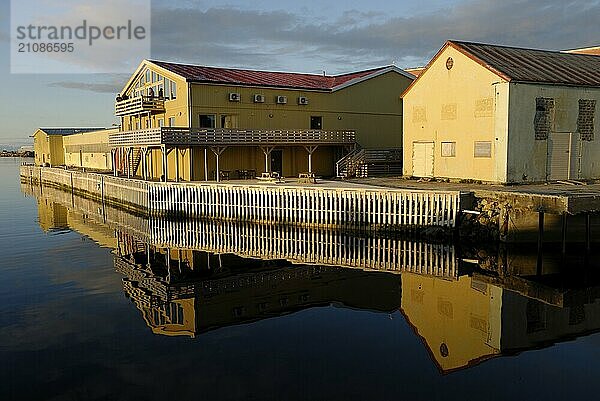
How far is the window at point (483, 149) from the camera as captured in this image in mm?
28622

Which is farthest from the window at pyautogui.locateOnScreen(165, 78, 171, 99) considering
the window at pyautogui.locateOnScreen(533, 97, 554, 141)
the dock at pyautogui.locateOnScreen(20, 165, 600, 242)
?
the window at pyautogui.locateOnScreen(533, 97, 554, 141)

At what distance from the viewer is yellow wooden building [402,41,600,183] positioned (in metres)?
27.8

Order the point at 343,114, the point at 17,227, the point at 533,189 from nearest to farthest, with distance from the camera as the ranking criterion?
1. the point at 533,189
2. the point at 17,227
3. the point at 343,114

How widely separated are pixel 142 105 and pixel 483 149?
74.8 feet

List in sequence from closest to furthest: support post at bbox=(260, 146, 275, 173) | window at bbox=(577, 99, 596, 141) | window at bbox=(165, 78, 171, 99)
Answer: window at bbox=(577, 99, 596, 141), support post at bbox=(260, 146, 275, 173), window at bbox=(165, 78, 171, 99)

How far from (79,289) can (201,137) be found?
55.1 ft

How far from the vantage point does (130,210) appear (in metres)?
36.2

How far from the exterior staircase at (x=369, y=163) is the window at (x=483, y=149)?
946cm

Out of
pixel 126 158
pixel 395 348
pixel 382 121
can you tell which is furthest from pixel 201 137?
pixel 395 348

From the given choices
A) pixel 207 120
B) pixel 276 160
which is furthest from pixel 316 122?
pixel 207 120

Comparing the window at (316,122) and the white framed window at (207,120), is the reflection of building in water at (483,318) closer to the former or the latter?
the white framed window at (207,120)

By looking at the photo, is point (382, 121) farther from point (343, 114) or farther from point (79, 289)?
point (79, 289)

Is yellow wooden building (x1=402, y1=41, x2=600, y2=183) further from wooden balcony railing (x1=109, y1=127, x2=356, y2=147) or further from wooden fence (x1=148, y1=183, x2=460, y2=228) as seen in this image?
wooden balcony railing (x1=109, y1=127, x2=356, y2=147)

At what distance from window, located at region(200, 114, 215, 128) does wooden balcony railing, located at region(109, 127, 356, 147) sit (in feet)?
7.61
